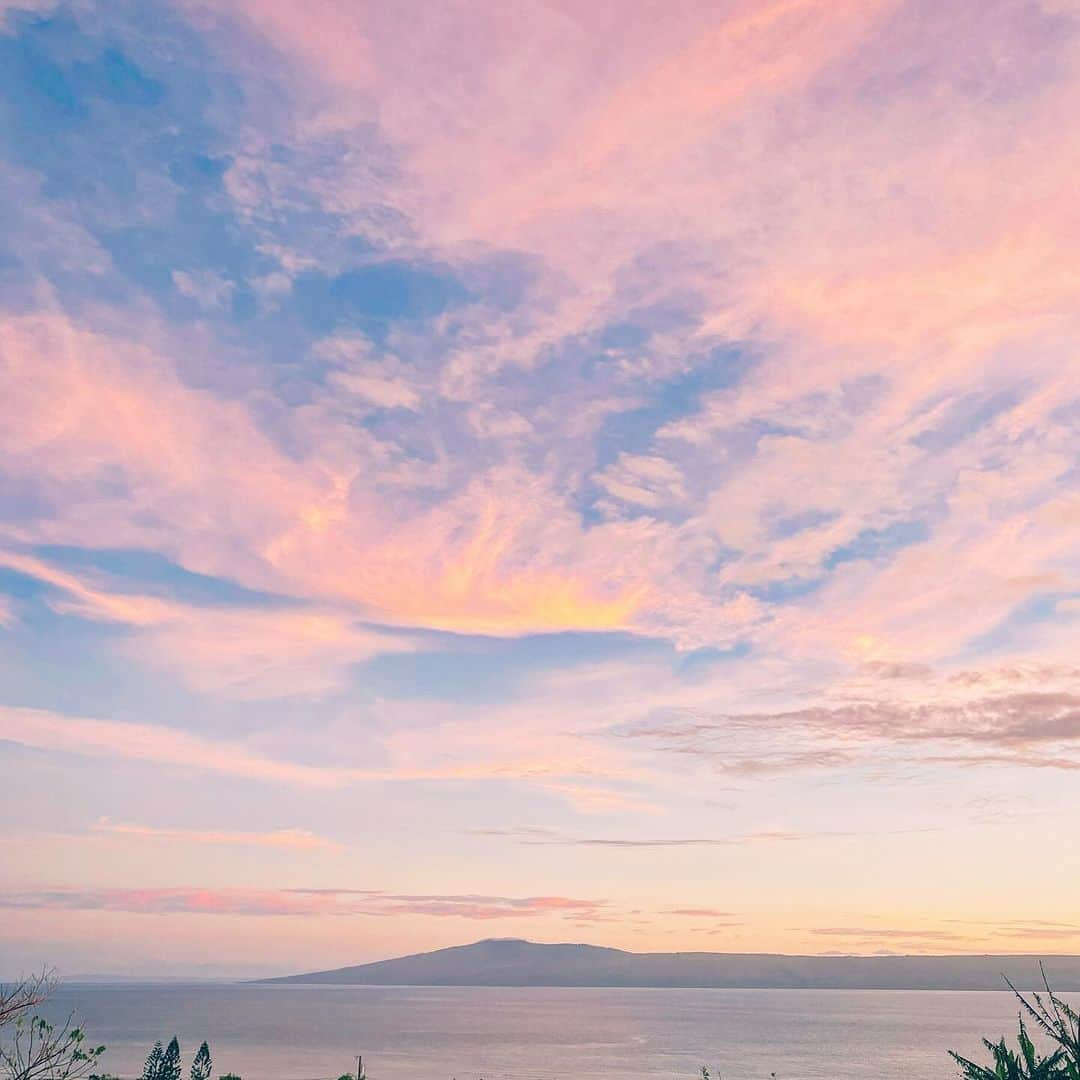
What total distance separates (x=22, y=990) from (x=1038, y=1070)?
19.5 meters

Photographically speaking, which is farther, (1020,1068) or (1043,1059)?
(1043,1059)

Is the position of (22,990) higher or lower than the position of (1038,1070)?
higher

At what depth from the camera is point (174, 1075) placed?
103500 millimetres

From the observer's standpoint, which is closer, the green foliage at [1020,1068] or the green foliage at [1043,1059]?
the green foliage at [1043,1059]

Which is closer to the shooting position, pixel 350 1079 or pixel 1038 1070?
pixel 1038 1070

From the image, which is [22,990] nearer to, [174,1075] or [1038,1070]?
[1038,1070]

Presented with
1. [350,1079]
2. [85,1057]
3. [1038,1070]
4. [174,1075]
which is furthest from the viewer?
[174,1075]

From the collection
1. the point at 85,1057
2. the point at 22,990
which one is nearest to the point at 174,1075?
the point at 85,1057

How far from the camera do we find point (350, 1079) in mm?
61125

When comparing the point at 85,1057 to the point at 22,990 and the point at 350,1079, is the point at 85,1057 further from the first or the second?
the point at 350,1079

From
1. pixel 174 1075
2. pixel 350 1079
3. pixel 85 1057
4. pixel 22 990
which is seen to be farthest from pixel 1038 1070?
pixel 174 1075

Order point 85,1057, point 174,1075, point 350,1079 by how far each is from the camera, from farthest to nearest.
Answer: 1. point 174,1075
2. point 350,1079
3. point 85,1057

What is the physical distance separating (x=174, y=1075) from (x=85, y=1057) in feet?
317

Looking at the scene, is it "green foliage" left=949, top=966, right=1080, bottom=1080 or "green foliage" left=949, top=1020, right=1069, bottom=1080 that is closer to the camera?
"green foliage" left=949, top=966, right=1080, bottom=1080
